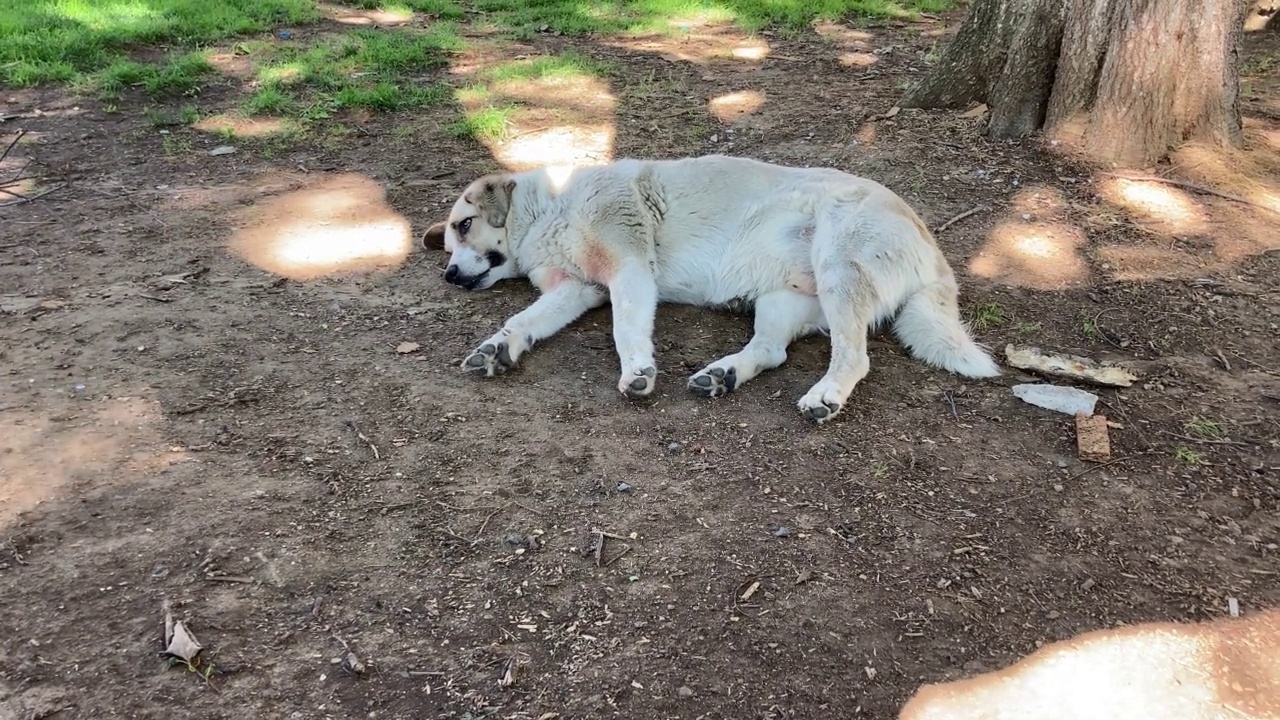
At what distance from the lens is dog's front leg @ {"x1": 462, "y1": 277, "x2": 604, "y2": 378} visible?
3959mm

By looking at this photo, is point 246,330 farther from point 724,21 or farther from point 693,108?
point 724,21

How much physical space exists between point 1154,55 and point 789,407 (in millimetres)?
3674

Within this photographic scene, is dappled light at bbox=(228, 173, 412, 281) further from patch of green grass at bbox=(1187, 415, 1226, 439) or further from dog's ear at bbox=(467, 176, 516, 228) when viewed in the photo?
patch of green grass at bbox=(1187, 415, 1226, 439)

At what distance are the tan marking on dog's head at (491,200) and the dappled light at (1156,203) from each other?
3839 millimetres

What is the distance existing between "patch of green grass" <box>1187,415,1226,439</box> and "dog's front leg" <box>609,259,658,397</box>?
2.26 m

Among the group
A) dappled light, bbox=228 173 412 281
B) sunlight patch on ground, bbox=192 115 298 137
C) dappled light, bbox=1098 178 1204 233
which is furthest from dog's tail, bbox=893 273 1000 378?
sunlight patch on ground, bbox=192 115 298 137

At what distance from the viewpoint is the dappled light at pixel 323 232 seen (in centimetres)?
503

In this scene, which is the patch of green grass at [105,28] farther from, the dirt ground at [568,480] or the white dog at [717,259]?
the white dog at [717,259]

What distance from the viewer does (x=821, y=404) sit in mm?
3551

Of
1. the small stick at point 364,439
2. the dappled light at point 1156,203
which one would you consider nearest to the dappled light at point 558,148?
the small stick at point 364,439

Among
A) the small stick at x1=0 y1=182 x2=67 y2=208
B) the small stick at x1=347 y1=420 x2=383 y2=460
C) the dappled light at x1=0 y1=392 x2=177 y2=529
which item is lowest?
the small stick at x1=347 y1=420 x2=383 y2=460

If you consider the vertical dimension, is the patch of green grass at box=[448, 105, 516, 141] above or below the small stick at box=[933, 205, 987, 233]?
above

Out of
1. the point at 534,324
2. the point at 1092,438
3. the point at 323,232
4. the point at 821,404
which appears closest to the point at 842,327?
the point at 821,404

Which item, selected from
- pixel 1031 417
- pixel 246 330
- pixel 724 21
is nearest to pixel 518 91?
pixel 724 21
